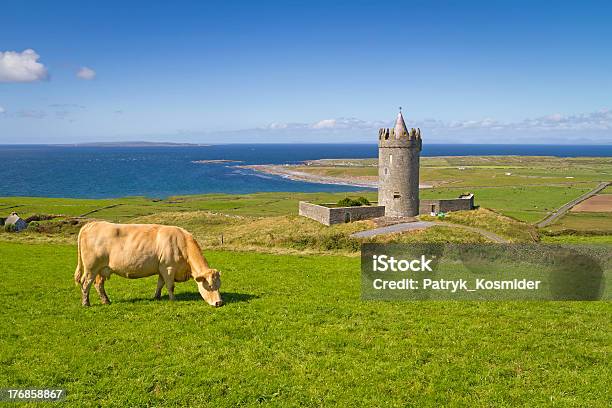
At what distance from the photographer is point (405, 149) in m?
47.6

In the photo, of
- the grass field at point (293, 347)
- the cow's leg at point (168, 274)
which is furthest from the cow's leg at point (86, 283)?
the cow's leg at point (168, 274)

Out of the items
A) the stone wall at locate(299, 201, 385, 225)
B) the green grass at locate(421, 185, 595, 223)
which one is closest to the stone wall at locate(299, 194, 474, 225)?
the stone wall at locate(299, 201, 385, 225)

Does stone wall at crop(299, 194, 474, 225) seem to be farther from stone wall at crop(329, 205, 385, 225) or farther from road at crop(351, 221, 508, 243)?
road at crop(351, 221, 508, 243)

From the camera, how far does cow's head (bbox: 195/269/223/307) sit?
14805 mm

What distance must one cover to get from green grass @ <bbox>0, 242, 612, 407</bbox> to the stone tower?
104 feet

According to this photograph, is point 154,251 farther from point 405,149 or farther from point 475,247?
point 405,149

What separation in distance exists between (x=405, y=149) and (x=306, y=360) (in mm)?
38896

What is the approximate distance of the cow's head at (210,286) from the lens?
14.8 metres

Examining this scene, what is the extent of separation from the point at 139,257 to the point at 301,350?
606 centimetres

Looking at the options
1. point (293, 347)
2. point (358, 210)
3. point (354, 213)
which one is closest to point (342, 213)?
point (354, 213)

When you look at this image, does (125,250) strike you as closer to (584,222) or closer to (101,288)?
(101,288)

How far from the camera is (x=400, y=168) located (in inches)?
1893

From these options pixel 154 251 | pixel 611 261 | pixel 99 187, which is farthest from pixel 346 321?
pixel 99 187

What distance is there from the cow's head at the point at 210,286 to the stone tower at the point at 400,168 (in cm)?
3567
